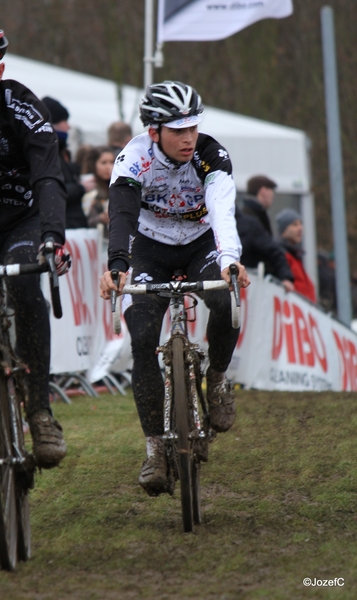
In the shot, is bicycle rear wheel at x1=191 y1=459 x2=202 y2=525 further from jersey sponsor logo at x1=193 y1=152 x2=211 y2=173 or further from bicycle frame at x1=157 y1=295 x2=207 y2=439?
jersey sponsor logo at x1=193 y1=152 x2=211 y2=173

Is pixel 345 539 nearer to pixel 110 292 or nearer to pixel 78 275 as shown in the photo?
pixel 110 292

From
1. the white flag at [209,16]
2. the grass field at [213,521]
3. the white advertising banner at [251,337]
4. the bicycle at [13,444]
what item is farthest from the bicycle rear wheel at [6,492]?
the white flag at [209,16]

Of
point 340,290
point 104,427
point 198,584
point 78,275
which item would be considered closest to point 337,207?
point 340,290

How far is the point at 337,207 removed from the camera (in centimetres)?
1364

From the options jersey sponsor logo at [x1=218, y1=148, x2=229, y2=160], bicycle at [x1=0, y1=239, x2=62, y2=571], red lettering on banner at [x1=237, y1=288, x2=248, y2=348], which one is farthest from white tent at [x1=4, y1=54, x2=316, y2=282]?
bicycle at [x1=0, y1=239, x2=62, y2=571]

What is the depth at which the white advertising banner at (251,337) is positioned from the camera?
9859 mm

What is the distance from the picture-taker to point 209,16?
12.5 meters

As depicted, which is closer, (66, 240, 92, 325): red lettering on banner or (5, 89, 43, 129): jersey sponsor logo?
(5, 89, 43, 129): jersey sponsor logo

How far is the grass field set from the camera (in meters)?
4.34

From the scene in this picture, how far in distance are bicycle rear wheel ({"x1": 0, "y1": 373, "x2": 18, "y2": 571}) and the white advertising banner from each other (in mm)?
4620

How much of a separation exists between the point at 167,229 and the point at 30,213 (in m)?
0.93

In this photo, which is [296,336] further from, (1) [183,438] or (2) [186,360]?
(1) [183,438]

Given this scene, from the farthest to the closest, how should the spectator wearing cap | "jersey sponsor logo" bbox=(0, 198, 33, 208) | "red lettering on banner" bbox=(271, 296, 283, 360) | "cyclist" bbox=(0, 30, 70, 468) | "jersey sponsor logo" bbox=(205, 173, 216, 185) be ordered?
the spectator wearing cap
"red lettering on banner" bbox=(271, 296, 283, 360)
"jersey sponsor logo" bbox=(205, 173, 216, 185)
"jersey sponsor logo" bbox=(0, 198, 33, 208)
"cyclist" bbox=(0, 30, 70, 468)

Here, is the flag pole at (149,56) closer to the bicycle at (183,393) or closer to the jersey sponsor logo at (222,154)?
the jersey sponsor logo at (222,154)
